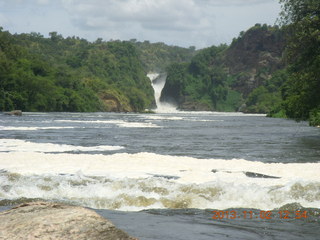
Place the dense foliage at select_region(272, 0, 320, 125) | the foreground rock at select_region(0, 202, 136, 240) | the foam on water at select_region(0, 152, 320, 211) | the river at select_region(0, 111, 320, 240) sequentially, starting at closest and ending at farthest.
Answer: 1. the foreground rock at select_region(0, 202, 136, 240)
2. the river at select_region(0, 111, 320, 240)
3. the foam on water at select_region(0, 152, 320, 211)
4. the dense foliage at select_region(272, 0, 320, 125)

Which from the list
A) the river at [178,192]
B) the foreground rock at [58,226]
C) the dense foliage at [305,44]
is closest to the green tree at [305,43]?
the dense foliage at [305,44]

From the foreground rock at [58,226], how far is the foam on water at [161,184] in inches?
184

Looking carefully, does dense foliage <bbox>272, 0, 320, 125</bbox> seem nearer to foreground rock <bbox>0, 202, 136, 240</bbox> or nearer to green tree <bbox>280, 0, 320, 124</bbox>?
green tree <bbox>280, 0, 320, 124</bbox>

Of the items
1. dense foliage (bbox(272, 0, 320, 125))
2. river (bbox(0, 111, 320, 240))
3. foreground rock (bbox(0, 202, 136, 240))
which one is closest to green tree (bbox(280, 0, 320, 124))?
dense foliage (bbox(272, 0, 320, 125))

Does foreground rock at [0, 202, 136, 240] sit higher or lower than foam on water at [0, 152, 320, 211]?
higher

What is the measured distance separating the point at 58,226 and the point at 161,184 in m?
6.91

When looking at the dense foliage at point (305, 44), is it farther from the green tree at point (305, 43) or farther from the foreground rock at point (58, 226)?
the foreground rock at point (58, 226)

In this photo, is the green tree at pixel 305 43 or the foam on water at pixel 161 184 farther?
the green tree at pixel 305 43

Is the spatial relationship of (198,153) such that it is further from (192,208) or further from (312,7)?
(312,7)

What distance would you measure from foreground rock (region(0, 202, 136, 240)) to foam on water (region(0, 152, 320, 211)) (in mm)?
4681

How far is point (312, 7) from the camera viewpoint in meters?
33.4

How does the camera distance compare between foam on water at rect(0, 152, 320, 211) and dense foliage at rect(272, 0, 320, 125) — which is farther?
dense foliage at rect(272, 0, 320, 125)

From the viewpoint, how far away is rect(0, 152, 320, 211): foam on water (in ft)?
37.6

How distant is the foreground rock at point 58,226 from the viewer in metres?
6.00
